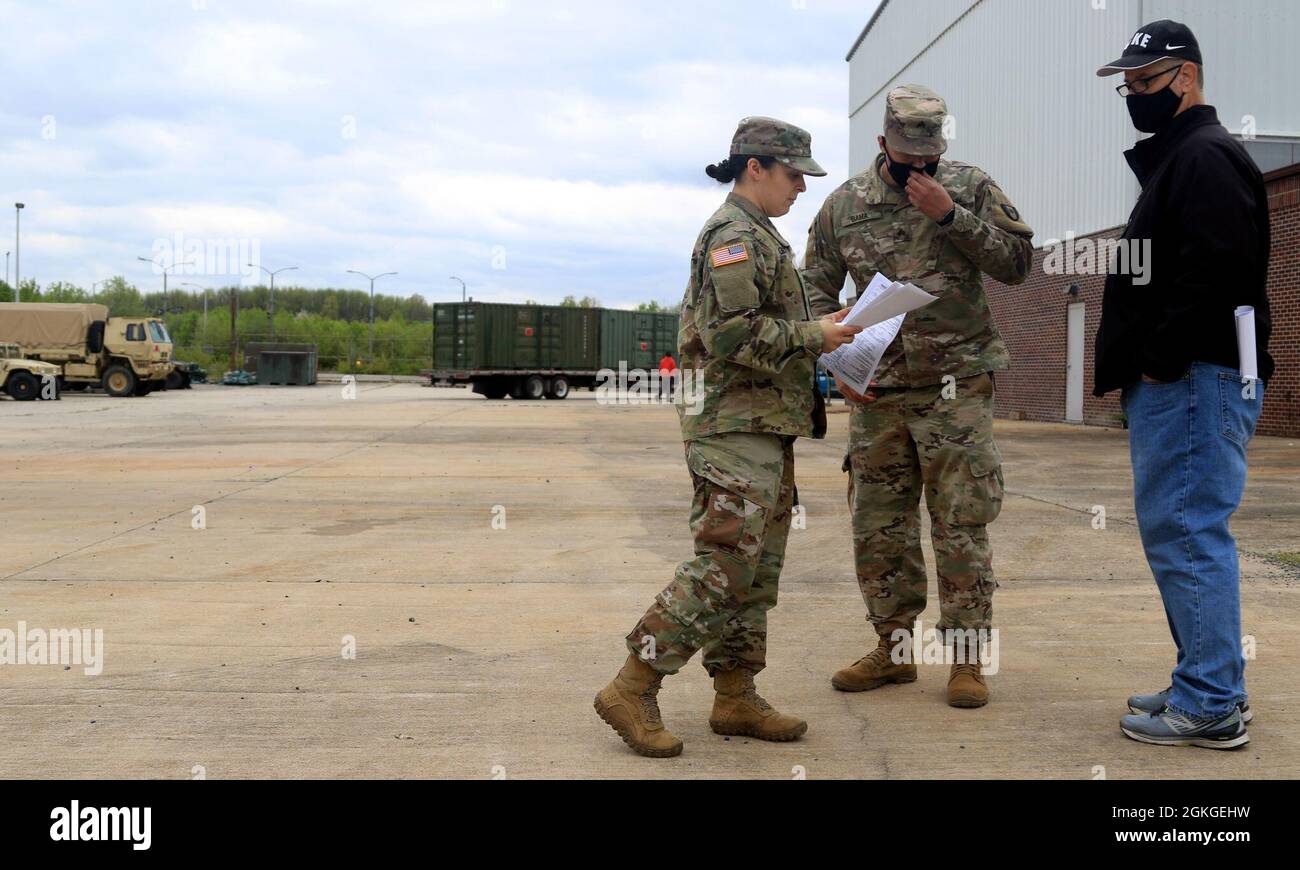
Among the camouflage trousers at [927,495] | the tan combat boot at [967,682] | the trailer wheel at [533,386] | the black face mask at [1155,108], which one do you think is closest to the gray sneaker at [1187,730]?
the tan combat boot at [967,682]

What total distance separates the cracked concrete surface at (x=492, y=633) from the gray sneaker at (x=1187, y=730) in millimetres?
58

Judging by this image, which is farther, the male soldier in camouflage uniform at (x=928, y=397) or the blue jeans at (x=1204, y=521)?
the male soldier in camouflage uniform at (x=928, y=397)

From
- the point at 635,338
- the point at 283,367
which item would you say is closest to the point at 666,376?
the point at 635,338

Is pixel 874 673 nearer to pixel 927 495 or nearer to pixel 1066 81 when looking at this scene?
pixel 927 495

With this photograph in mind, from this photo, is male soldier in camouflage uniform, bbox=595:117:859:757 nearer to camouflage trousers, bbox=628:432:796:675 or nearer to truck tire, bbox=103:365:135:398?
camouflage trousers, bbox=628:432:796:675

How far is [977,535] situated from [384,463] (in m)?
10.6

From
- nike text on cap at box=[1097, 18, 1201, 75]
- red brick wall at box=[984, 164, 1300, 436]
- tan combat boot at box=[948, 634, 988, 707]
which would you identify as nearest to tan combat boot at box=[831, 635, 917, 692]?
tan combat boot at box=[948, 634, 988, 707]

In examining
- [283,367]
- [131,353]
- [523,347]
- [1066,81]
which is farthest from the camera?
[283,367]

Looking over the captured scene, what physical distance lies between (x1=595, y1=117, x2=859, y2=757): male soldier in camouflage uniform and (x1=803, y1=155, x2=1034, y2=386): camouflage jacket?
0.63m

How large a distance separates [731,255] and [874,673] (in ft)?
5.82

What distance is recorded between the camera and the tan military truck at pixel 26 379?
33000 mm

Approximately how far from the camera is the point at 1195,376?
11.4 ft

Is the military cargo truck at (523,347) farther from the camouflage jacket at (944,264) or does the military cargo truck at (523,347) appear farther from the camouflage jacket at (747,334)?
the camouflage jacket at (747,334)

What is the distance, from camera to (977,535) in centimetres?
408
